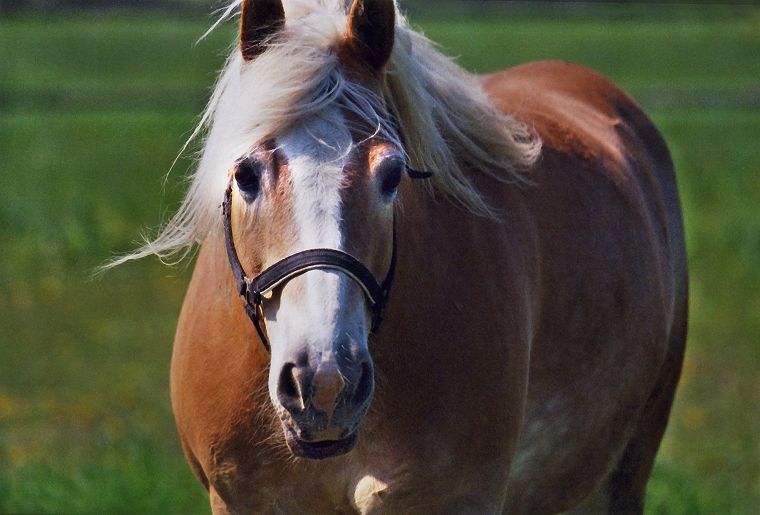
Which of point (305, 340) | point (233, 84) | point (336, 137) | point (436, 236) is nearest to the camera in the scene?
point (305, 340)

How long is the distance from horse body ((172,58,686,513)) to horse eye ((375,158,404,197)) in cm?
28

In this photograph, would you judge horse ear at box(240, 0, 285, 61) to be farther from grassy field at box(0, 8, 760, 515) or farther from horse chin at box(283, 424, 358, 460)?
horse chin at box(283, 424, 358, 460)

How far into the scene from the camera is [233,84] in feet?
9.34

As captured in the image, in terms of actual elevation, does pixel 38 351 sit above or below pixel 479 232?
below

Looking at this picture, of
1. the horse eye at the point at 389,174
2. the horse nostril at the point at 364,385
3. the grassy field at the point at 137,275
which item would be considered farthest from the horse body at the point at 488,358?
the grassy field at the point at 137,275

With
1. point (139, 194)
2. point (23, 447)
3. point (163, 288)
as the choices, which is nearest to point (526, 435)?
point (23, 447)

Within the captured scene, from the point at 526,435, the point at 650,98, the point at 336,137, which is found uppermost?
the point at 336,137

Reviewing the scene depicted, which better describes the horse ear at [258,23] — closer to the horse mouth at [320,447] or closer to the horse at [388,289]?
the horse at [388,289]

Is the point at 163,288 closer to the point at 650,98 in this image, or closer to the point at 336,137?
the point at 336,137

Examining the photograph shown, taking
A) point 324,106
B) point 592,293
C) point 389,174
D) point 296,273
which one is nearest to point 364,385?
point 296,273

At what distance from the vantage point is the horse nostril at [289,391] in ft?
8.00

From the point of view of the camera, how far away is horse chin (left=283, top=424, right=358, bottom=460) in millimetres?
2512

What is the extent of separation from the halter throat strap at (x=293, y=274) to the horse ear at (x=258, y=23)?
297mm

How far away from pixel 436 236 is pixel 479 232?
0.15 m
